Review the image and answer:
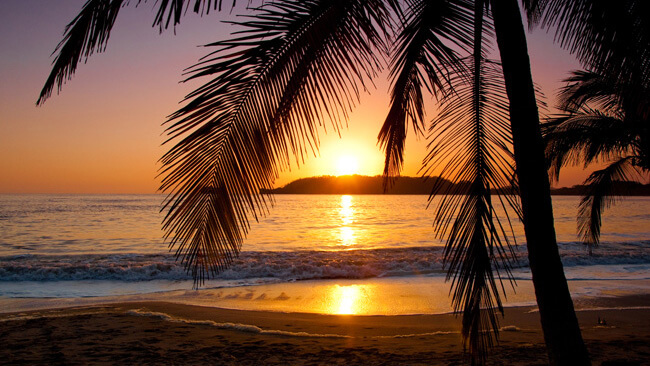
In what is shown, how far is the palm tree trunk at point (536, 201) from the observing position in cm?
284

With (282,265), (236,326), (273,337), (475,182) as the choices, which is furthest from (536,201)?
(282,265)

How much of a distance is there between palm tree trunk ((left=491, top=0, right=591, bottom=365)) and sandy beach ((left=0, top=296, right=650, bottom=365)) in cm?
221

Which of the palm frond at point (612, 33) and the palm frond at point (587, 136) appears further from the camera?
the palm frond at point (587, 136)

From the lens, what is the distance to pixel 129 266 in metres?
14.9

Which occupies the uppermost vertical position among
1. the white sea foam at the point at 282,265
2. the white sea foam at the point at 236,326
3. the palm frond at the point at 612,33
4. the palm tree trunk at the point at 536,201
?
the palm frond at the point at 612,33

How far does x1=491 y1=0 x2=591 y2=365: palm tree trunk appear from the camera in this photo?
2.84 metres

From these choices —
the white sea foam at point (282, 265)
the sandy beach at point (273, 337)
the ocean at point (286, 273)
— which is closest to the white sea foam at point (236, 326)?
the sandy beach at point (273, 337)

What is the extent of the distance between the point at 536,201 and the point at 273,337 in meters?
4.99

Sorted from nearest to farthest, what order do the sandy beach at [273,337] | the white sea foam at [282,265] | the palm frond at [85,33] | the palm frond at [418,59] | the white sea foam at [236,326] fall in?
the palm frond at [85,33]
the palm frond at [418,59]
the sandy beach at [273,337]
the white sea foam at [236,326]
the white sea foam at [282,265]

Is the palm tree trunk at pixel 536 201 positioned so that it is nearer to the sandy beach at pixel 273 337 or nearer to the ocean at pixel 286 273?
the sandy beach at pixel 273 337

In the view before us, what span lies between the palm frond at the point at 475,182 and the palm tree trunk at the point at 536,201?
198 millimetres

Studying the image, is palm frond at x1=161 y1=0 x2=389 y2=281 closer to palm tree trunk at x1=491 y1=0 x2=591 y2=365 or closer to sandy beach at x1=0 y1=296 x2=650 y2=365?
palm tree trunk at x1=491 y1=0 x2=591 y2=365

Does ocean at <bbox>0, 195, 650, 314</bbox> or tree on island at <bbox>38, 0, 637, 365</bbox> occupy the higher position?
tree on island at <bbox>38, 0, 637, 365</bbox>

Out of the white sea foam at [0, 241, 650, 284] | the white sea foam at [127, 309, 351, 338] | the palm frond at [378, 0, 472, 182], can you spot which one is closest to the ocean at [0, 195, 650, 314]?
the white sea foam at [0, 241, 650, 284]
